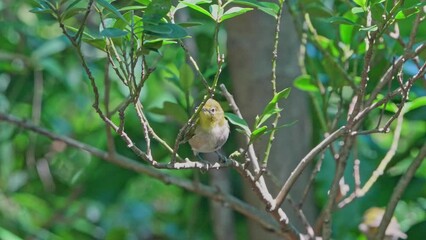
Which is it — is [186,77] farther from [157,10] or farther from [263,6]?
[157,10]

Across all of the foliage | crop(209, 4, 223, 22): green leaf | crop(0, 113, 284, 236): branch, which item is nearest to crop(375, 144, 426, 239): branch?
the foliage

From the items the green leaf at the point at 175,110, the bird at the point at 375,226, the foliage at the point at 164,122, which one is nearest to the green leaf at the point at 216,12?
the foliage at the point at 164,122

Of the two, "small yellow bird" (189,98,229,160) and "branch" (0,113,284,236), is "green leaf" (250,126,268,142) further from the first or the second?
"branch" (0,113,284,236)

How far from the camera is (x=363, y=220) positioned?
6.08 ft

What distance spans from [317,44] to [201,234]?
3.00 feet

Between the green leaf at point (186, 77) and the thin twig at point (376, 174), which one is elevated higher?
the green leaf at point (186, 77)

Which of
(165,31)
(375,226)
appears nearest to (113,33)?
(165,31)

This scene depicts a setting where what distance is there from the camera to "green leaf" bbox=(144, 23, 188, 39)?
1.03 m

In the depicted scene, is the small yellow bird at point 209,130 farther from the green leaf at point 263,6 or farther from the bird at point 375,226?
the bird at point 375,226

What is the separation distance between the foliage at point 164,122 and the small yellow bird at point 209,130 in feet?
0.18

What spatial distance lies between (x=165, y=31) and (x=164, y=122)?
1.20m

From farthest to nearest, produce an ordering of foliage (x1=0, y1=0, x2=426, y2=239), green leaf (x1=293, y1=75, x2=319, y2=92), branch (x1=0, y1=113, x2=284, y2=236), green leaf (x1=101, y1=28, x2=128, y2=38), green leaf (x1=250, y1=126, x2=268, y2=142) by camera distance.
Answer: green leaf (x1=293, y1=75, x2=319, y2=92), branch (x1=0, y1=113, x2=284, y2=236), foliage (x1=0, y1=0, x2=426, y2=239), green leaf (x1=250, y1=126, x2=268, y2=142), green leaf (x1=101, y1=28, x2=128, y2=38)

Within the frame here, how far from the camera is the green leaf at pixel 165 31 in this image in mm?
1033

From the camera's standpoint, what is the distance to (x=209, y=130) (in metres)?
1.24
